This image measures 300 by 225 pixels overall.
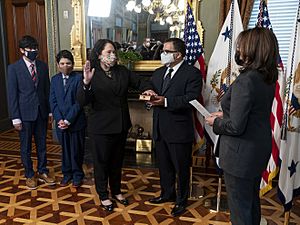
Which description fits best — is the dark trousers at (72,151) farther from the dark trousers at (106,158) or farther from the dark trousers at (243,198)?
the dark trousers at (243,198)

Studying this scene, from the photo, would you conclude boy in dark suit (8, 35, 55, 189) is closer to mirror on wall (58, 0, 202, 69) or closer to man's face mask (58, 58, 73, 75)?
man's face mask (58, 58, 73, 75)

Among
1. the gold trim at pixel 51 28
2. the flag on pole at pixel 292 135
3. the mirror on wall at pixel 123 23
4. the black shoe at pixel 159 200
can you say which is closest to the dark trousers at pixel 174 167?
the black shoe at pixel 159 200

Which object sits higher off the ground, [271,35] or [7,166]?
[271,35]

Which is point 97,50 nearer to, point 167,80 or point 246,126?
point 167,80

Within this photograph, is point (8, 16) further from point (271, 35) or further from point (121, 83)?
point (271, 35)

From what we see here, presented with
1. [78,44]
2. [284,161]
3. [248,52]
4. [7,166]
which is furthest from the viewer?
[78,44]

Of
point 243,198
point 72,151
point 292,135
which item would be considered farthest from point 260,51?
point 72,151

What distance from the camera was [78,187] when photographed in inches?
129

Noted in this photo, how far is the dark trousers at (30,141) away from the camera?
3193 mm

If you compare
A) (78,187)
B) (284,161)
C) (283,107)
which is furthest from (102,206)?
(283,107)

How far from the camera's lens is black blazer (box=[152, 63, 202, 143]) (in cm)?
256

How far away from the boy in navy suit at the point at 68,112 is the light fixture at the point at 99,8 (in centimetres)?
156

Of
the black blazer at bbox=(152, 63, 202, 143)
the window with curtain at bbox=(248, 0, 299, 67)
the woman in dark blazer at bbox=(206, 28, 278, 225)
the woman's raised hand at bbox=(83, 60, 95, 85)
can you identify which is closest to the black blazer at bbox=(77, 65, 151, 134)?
the woman's raised hand at bbox=(83, 60, 95, 85)

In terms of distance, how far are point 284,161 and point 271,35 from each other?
114 cm
